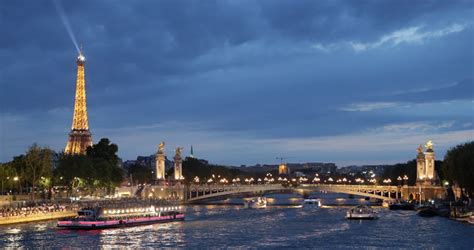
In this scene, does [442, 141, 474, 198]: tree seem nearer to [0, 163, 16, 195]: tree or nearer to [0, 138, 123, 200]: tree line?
[0, 138, 123, 200]: tree line

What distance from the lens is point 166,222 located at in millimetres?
75125

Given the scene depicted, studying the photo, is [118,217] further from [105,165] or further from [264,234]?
[105,165]

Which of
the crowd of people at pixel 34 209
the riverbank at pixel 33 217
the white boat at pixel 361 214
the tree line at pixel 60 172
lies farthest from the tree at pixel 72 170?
the white boat at pixel 361 214

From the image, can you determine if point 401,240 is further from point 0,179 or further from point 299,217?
point 0,179

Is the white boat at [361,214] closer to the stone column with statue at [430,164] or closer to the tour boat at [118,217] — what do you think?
the tour boat at [118,217]

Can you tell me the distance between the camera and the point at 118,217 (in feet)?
229

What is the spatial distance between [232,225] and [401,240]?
56.5 feet

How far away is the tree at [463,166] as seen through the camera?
76625 millimetres

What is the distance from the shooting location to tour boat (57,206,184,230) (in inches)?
2566

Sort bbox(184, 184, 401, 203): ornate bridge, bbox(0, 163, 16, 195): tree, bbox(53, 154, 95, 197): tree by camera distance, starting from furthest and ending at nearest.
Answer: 1. bbox(184, 184, 401, 203): ornate bridge
2. bbox(53, 154, 95, 197): tree
3. bbox(0, 163, 16, 195): tree

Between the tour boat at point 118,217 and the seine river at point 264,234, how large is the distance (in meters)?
1.37

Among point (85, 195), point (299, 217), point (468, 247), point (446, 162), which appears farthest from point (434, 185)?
point (468, 247)

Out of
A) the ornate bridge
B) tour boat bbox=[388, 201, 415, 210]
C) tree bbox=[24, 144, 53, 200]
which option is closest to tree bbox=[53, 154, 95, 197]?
tree bbox=[24, 144, 53, 200]

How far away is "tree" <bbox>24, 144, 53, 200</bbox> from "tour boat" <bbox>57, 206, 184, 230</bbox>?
13.3 m
